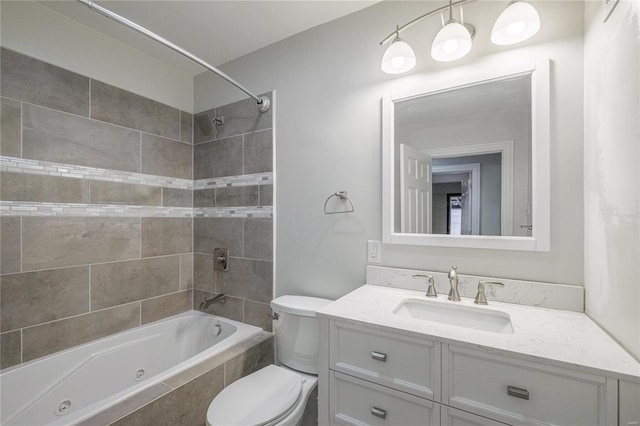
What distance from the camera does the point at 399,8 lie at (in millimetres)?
1470

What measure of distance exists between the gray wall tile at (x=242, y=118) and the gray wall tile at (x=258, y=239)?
685 millimetres

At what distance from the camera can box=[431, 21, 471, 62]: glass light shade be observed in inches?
46.5

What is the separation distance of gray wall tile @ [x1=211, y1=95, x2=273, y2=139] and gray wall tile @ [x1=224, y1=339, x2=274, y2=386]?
1.49 m

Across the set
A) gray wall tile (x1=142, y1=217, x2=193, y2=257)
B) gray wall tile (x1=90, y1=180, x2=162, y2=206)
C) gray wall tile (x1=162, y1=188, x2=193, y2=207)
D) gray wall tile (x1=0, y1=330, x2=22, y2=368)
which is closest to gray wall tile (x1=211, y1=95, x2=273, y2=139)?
gray wall tile (x1=162, y1=188, x2=193, y2=207)

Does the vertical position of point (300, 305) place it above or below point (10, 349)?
above

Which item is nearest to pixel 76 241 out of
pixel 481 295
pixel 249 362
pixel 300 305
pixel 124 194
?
pixel 124 194

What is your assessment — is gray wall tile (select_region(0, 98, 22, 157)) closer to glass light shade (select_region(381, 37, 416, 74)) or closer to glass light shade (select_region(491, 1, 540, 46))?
glass light shade (select_region(381, 37, 416, 74))

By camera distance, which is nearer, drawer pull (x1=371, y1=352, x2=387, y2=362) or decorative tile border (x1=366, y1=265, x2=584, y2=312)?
drawer pull (x1=371, y1=352, x2=387, y2=362)

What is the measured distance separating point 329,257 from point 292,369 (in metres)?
0.69

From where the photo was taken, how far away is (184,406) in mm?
1305

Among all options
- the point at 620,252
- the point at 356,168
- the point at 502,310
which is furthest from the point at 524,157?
the point at 356,168

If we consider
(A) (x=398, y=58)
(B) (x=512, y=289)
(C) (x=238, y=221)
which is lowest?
(B) (x=512, y=289)

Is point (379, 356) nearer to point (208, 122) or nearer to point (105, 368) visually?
point (105, 368)

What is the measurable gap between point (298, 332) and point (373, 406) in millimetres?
626
